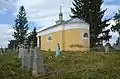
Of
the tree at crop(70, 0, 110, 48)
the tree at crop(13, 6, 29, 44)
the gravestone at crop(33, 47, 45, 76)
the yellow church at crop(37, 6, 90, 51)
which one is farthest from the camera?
the tree at crop(13, 6, 29, 44)

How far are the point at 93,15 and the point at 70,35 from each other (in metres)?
12.7

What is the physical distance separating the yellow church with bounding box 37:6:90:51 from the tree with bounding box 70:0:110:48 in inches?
396

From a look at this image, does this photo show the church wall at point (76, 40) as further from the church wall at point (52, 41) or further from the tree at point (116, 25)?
the tree at point (116, 25)

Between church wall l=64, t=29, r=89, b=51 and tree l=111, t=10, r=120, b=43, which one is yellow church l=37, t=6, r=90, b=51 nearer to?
church wall l=64, t=29, r=89, b=51

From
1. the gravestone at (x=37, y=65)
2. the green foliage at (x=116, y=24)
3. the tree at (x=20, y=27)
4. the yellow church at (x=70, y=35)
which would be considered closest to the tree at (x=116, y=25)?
the green foliage at (x=116, y=24)

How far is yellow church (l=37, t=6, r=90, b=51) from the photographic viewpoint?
147ft

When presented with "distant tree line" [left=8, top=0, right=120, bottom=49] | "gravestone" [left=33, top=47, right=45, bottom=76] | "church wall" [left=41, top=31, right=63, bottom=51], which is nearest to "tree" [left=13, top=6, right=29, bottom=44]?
"distant tree line" [left=8, top=0, right=120, bottom=49]

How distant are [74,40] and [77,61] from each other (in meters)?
20.7

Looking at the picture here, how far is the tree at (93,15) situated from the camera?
5662 cm

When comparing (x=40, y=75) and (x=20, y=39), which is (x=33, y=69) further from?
(x=20, y=39)

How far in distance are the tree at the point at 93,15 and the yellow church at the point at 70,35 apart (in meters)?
10.1

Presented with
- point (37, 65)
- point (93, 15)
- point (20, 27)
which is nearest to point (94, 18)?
point (93, 15)

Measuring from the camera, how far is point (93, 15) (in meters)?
57.2

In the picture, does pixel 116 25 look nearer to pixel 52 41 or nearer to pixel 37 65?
pixel 52 41
